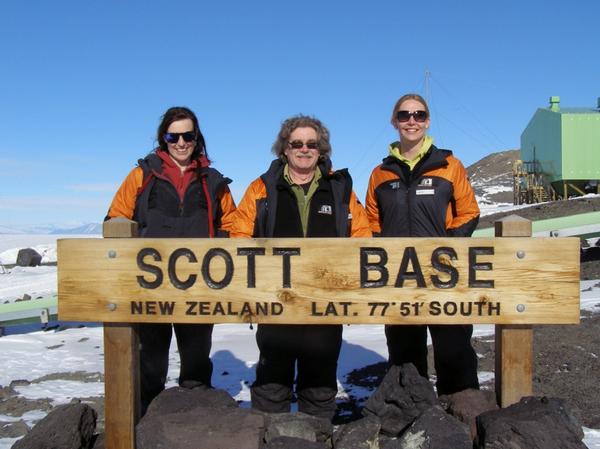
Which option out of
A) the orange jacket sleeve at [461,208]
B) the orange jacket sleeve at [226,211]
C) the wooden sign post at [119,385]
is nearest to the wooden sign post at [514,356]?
the orange jacket sleeve at [461,208]

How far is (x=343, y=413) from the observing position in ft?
15.2

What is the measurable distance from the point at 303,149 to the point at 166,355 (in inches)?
64.4

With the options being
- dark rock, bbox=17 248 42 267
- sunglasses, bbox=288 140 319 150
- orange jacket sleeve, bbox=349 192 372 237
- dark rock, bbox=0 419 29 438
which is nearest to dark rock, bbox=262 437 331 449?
orange jacket sleeve, bbox=349 192 372 237

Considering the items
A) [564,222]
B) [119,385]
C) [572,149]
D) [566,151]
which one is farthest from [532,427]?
[572,149]

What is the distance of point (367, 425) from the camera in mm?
3223

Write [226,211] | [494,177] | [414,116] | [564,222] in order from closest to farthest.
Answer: [414,116] → [226,211] → [564,222] → [494,177]

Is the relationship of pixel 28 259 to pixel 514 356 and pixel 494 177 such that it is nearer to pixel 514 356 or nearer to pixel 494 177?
pixel 514 356

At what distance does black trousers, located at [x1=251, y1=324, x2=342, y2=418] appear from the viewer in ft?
11.8

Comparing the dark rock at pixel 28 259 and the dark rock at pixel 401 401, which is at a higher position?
the dark rock at pixel 401 401

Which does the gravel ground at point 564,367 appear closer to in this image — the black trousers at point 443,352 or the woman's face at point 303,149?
the black trousers at point 443,352

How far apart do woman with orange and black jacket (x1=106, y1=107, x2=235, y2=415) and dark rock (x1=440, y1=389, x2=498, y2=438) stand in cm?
159

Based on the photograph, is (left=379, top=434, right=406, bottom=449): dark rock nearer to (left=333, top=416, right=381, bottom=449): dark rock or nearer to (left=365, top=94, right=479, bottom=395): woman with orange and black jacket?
(left=333, top=416, right=381, bottom=449): dark rock

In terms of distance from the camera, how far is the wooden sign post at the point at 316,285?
121 inches

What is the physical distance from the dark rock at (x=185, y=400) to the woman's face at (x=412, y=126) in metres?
2.00
